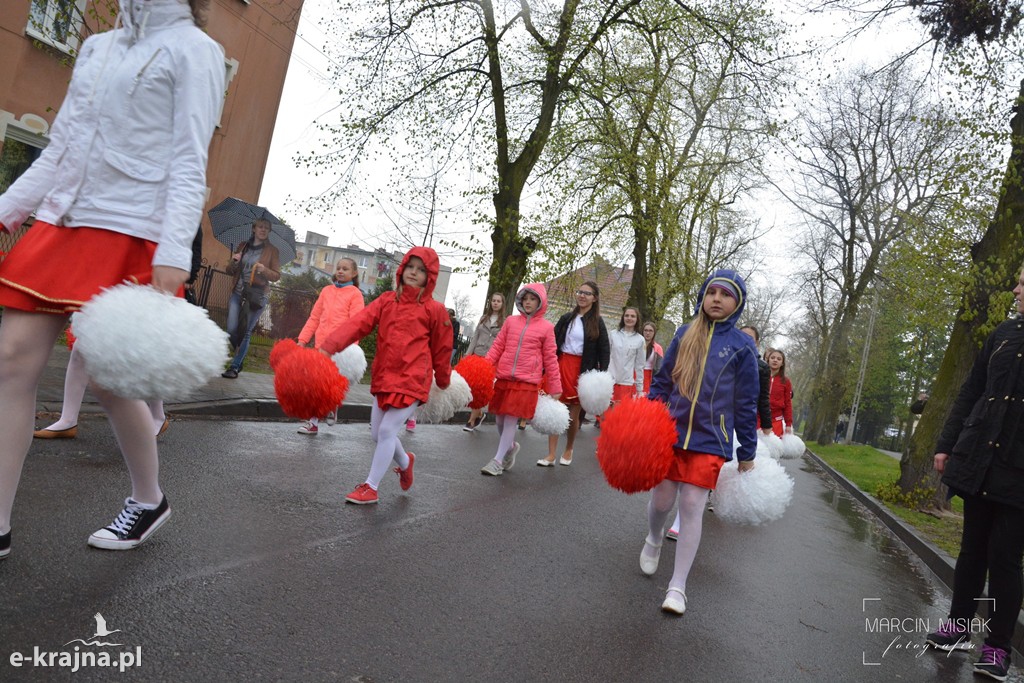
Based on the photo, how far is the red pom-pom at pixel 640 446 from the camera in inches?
187

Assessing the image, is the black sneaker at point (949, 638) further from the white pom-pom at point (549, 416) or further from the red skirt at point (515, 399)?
the white pom-pom at point (549, 416)

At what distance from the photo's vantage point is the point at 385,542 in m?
4.93

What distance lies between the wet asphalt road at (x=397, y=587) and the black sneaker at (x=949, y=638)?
0.09 meters

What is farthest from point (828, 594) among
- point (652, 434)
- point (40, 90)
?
point (40, 90)

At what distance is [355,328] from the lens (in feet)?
19.2

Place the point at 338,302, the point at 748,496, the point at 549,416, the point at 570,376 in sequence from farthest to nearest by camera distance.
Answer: the point at 570,376 < the point at 549,416 < the point at 338,302 < the point at 748,496

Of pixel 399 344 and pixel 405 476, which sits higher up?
pixel 399 344

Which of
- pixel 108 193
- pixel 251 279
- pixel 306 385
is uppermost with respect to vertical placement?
pixel 108 193

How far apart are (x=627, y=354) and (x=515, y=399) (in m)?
3.29

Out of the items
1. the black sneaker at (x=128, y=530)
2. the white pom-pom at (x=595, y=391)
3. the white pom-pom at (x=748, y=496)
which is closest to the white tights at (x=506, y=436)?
the white pom-pom at (x=595, y=391)

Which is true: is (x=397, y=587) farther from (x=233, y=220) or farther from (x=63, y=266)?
(x=233, y=220)

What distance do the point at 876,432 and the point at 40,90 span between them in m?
71.5

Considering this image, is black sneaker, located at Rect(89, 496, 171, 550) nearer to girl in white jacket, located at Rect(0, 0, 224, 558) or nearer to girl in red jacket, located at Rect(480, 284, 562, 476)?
girl in white jacket, located at Rect(0, 0, 224, 558)

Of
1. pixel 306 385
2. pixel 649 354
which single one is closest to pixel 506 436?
pixel 306 385
